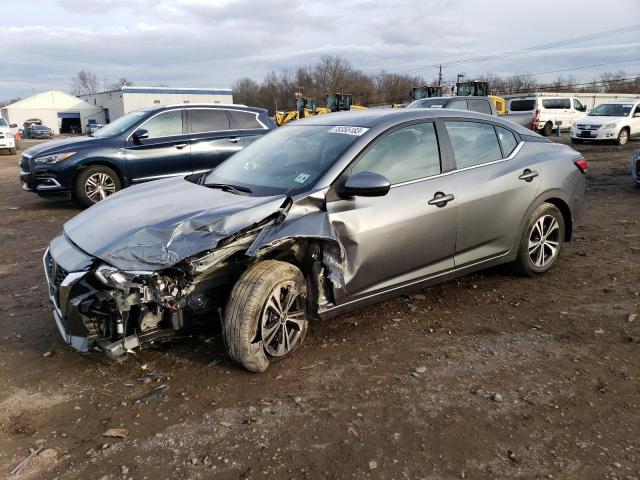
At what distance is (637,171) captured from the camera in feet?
31.8

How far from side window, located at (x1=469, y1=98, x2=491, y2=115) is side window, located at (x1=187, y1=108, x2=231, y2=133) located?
7883mm

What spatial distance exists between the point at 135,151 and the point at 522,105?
2087 centimetres

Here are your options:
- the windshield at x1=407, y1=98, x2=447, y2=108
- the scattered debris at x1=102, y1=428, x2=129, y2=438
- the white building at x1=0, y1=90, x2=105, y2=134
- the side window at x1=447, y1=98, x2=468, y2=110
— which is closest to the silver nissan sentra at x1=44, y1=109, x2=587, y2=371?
the scattered debris at x1=102, y1=428, x2=129, y2=438

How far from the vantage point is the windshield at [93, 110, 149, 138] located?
9.05 metres

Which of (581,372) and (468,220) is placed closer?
(581,372)

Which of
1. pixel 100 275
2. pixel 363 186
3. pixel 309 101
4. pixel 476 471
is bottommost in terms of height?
pixel 476 471

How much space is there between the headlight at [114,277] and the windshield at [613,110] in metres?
20.9

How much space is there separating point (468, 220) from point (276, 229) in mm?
1771

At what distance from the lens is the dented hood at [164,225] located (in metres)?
3.08

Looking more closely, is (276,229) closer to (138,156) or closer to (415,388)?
(415,388)

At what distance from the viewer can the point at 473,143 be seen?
447cm

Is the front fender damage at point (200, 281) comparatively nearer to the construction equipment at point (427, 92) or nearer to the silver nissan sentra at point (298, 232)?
the silver nissan sentra at point (298, 232)

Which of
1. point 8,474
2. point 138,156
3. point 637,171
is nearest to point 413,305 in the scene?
point 8,474

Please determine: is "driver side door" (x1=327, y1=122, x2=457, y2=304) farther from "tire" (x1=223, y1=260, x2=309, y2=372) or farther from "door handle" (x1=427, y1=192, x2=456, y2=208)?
"tire" (x1=223, y1=260, x2=309, y2=372)
